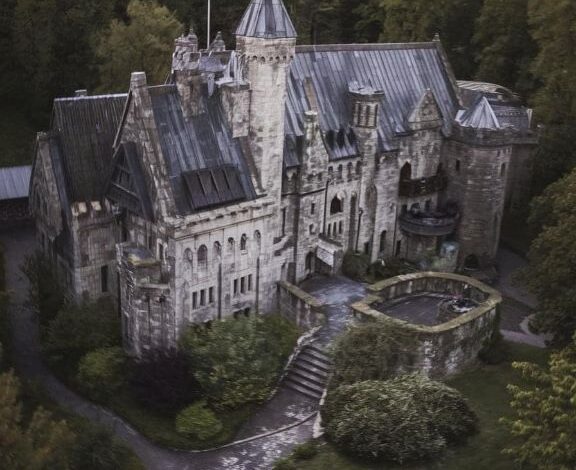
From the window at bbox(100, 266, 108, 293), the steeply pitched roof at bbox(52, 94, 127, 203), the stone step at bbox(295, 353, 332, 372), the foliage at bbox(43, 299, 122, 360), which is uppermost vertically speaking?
the steeply pitched roof at bbox(52, 94, 127, 203)

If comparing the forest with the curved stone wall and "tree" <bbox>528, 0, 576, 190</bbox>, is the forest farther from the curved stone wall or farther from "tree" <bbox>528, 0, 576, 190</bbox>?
the curved stone wall

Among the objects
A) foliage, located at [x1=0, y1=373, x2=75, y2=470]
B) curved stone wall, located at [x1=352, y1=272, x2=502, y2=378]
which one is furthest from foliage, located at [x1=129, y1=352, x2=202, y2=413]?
foliage, located at [x1=0, y1=373, x2=75, y2=470]

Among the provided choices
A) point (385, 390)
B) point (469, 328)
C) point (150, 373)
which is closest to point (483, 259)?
point (469, 328)

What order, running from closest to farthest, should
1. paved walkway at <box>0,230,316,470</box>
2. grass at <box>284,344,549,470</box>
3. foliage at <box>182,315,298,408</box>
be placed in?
1. grass at <box>284,344,549,470</box>
2. paved walkway at <box>0,230,316,470</box>
3. foliage at <box>182,315,298,408</box>

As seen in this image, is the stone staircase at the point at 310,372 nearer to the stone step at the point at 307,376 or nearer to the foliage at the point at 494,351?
the stone step at the point at 307,376

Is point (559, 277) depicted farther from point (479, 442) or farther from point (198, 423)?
point (198, 423)

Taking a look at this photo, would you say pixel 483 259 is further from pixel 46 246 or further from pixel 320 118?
pixel 46 246

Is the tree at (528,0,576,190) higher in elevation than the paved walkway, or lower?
higher

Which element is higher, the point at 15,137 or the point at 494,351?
the point at 15,137

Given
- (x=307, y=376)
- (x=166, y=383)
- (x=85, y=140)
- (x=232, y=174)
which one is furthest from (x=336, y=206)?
(x=166, y=383)
